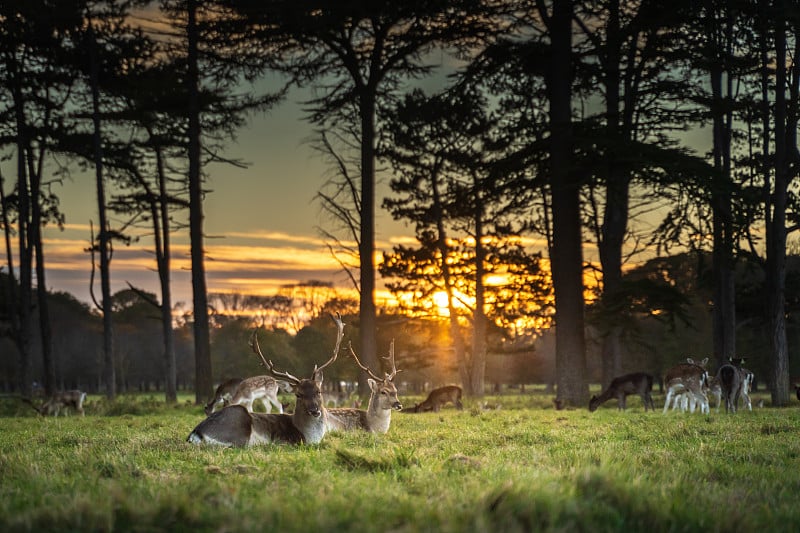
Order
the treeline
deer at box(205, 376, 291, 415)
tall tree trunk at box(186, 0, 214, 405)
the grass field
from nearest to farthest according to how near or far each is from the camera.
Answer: the grass field, deer at box(205, 376, 291, 415), tall tree trunk at box(186, 0, 214, 405), the treeline

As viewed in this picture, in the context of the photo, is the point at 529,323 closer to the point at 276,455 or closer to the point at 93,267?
the point at 93,267

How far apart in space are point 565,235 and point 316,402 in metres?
11.7

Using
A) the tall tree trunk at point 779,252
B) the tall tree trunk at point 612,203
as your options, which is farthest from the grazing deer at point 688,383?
the tall tree trunk at point 779,252

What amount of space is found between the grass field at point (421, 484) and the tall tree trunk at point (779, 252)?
1190 cm

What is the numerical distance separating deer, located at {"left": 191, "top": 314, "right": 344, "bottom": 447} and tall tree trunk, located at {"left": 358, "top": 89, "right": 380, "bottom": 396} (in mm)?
13534

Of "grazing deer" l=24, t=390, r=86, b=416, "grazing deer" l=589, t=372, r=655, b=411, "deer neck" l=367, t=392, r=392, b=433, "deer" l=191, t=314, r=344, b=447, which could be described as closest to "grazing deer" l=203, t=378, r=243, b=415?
"grazing deer" l=24, t=390, r=86, b=416

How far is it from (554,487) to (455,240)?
96.5 ft

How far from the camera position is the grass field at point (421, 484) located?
13.4 feet

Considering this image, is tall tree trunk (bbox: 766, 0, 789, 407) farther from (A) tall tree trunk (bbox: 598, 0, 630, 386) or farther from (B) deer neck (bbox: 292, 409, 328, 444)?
(B) deer neck (bbox: 292, 409, 328, 444)

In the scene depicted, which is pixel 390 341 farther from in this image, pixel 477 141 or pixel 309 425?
pixel 309 425

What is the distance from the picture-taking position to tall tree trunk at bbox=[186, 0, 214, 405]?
2298 centimetres

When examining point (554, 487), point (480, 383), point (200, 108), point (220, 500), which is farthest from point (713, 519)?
point (480, 383)

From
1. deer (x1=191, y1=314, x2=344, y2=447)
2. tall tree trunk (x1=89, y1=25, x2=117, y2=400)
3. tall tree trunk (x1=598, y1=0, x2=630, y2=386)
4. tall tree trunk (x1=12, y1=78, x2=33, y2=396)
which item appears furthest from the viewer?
tall tree trunk (x1=12, y1=78, x2=33, y2=396)

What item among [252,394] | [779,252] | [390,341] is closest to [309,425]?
[252,394]
